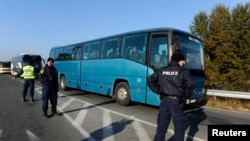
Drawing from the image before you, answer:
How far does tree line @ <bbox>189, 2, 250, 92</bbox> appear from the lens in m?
34.6

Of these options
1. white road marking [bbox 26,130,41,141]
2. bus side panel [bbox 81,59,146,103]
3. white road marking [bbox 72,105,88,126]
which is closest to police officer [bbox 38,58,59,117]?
white road marking [bbox 72,105,88,126]

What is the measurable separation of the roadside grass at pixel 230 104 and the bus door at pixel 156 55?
3756 mm

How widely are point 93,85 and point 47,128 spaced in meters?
7.04

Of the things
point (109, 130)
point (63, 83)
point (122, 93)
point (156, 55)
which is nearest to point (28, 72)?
point (122, 93)

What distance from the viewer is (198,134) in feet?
23.6

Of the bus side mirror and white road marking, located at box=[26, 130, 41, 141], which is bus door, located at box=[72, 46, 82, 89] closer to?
the bus side mirror

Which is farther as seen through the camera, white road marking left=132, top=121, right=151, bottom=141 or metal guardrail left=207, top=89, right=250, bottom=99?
metal guardrail left=207, top=89, right=250, bottom=99

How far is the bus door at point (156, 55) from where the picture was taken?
32.2 feet

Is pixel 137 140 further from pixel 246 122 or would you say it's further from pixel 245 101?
pixel 245 101

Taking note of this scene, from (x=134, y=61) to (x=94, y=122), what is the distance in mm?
3534

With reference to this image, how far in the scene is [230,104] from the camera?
1280cm

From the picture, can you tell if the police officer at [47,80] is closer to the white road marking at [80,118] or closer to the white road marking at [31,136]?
the white road marking at [80,118]

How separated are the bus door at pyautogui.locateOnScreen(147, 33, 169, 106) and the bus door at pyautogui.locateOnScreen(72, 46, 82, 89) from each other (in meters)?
6.95

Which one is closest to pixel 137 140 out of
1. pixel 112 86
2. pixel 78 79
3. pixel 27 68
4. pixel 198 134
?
pixel 198 134
